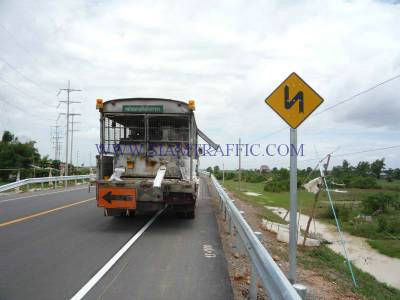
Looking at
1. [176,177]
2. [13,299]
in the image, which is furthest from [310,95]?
[176,177]

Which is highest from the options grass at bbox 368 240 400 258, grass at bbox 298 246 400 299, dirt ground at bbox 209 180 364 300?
dirt ground at bbox 209 180 364 300

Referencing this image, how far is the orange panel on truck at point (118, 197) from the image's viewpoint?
9.87m

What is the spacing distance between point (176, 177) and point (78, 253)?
4.12 m

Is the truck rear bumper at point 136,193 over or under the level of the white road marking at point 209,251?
over

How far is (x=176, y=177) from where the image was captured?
10961 millimetres

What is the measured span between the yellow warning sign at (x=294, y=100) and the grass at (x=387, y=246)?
6.94 meters

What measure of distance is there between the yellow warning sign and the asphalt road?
2730 millimetres

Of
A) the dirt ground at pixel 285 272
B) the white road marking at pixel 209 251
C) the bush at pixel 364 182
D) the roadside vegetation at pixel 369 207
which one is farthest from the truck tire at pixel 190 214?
the bush at pixel 364 182

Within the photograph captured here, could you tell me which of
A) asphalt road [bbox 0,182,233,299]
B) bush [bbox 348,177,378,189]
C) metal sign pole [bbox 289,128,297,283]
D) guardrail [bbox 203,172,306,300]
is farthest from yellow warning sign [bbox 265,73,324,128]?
bush [bbox 348,177,378,189]

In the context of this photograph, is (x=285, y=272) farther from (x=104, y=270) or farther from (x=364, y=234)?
(x=364, y=234)

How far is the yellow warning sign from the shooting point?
581 cm

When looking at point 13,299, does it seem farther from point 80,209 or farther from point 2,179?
point 2,179

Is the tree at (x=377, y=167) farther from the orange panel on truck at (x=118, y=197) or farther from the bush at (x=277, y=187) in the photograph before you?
the orange panel on truck at (x=118, y=197)

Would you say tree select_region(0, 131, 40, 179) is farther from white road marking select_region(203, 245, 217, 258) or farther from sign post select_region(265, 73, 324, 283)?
sign post select_region(265, 73, 324, 283)
